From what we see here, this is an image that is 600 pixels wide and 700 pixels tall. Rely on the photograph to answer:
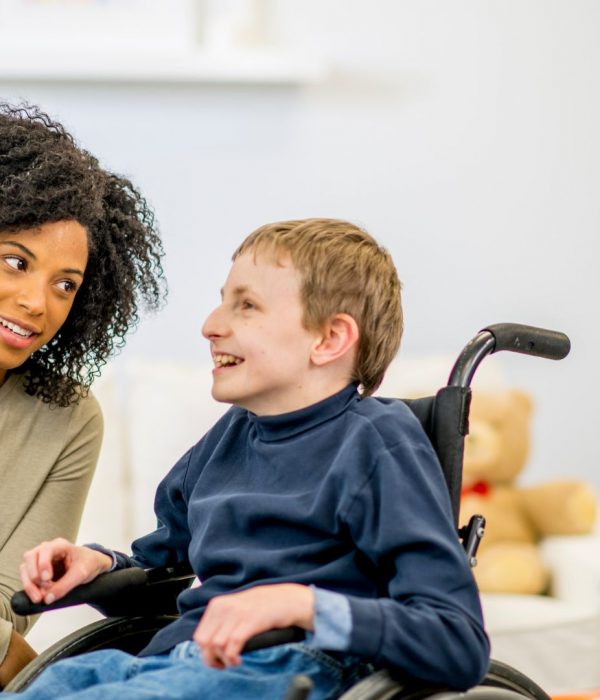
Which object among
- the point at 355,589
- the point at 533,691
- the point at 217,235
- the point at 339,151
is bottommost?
the point at 533,691

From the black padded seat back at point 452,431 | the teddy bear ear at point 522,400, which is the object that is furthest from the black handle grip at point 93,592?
the teddy bear ear at point 522,400

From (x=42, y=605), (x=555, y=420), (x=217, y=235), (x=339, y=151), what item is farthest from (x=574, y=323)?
(x=42, y=605)

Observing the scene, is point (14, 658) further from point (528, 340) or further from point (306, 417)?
point (528, 340)

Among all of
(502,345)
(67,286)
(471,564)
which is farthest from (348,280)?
(67,286)

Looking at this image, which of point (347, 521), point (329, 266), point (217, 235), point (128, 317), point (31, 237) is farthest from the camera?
point (217, 235)

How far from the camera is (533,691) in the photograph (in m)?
1.27

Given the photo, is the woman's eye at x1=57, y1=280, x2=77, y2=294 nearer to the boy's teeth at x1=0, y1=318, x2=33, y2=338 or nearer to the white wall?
the boy's teeth at x1=0, y1=318, x2=33, y2=338

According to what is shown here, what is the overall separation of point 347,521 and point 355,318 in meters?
0.25

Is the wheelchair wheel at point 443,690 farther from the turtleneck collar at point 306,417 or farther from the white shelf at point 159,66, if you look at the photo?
the white shelf at point 159,66

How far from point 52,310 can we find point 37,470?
0.80 feet

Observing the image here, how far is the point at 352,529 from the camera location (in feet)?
3.85

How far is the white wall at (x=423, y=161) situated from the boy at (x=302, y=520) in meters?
1.52

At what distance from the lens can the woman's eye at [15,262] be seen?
1.48 m

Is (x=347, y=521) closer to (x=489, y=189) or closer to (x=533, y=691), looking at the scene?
(x=533, y=691)
